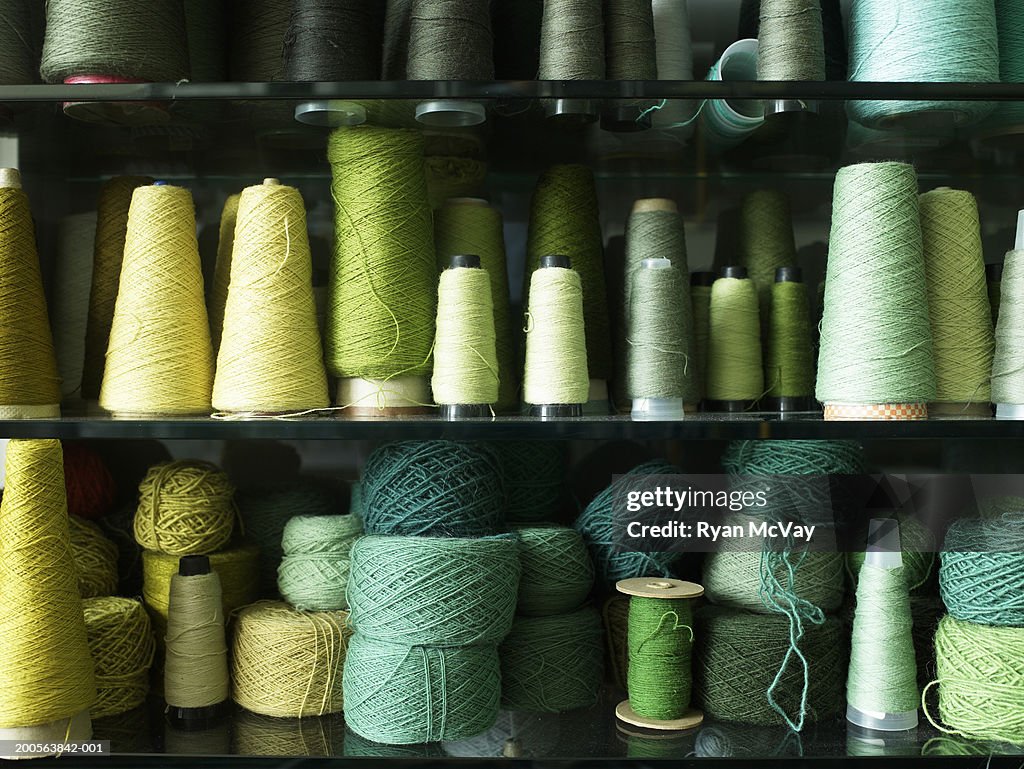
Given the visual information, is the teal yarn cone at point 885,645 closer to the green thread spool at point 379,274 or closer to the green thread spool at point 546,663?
the green thread spool at point 546,663

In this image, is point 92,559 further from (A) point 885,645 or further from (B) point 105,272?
(A) point 885,645

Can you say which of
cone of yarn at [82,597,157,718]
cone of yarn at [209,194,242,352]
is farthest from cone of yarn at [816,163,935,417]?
cone of yarn at [82,597,157,718]

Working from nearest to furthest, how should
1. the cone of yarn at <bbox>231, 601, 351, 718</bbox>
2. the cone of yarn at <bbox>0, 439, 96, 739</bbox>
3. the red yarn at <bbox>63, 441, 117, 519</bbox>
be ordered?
the cone of yarn at <bbox>0, 439, 96, 739</bbox>, the cone of yarn at <bbox>231, 601, 351, 718</bbox>, the red yarn at <bbox>63, 441, 117, 519</bbox>

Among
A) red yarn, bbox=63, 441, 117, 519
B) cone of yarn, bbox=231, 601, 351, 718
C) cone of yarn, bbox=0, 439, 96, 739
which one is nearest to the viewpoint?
cone of yarn, bbox=0, 439, 96, 739

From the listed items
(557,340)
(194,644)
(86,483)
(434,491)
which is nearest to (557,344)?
(557,340)

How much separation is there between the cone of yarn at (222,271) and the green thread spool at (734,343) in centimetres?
61

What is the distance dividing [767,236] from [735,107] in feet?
0.65

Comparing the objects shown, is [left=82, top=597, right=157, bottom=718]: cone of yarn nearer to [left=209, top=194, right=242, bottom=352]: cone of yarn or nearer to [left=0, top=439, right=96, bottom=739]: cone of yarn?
[left=0, top=439, right=96, bottom=739]: cone of yarn

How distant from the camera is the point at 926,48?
1.00m

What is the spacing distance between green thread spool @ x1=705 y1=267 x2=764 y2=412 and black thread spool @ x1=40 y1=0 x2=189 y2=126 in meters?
0.70

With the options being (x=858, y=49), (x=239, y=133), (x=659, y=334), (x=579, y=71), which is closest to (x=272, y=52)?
(x=239, y=133)

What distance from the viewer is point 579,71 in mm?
996

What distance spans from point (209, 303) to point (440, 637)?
1.72ft

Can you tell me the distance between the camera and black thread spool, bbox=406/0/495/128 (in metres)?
0.99
